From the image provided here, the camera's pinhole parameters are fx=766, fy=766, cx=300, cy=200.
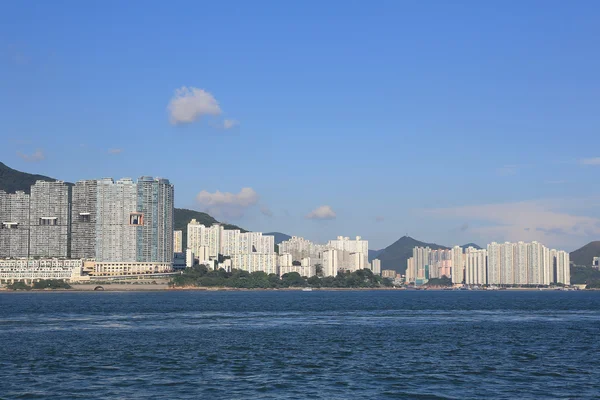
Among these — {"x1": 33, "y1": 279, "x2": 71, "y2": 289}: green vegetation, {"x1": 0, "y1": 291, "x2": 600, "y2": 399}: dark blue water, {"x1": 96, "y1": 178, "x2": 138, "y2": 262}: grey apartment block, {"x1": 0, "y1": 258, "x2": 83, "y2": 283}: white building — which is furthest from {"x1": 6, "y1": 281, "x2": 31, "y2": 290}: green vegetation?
{"x1": 0, "y1": 291, "x2": 600, "y2": 399}: dark blue water

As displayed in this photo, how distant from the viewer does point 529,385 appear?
26797 millimetres

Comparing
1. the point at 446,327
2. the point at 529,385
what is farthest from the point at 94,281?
the point at 529,385

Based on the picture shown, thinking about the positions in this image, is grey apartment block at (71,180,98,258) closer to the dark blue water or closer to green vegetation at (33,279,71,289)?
green vegetation at (33,279,71,289)

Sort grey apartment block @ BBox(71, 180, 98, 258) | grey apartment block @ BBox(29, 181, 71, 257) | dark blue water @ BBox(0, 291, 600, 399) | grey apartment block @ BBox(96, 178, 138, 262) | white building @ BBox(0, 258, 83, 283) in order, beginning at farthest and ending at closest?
1. grey apartment block @ BBox(29, 181, 71, 257)
2. grey apartment block @ BBox(71, 180, 98, 258)
3. grey apartment block @ BBox(96, 178, 138, 262)
4. white building @ BBox(0, 258, 83, 283)
5. dark blue water @ BBox(0, 291, 600, 399)

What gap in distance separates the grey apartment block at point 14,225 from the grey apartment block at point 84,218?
11.2m

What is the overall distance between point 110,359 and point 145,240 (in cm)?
13843

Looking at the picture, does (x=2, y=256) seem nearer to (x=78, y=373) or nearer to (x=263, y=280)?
(x=263, y=280)

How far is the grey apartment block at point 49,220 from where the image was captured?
174 meters

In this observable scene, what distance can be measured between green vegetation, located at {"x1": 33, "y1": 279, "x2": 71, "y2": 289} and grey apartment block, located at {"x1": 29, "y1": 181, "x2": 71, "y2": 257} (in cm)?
1212

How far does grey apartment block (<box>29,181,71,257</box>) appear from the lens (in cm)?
17388

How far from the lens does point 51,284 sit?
6403 inches

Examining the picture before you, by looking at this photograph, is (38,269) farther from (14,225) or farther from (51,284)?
(14,225)

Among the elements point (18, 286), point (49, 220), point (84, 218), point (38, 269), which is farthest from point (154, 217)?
point (18, 286)

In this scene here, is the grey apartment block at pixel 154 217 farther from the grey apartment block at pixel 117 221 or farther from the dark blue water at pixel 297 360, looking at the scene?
the dark blue water at pixel 297 360
